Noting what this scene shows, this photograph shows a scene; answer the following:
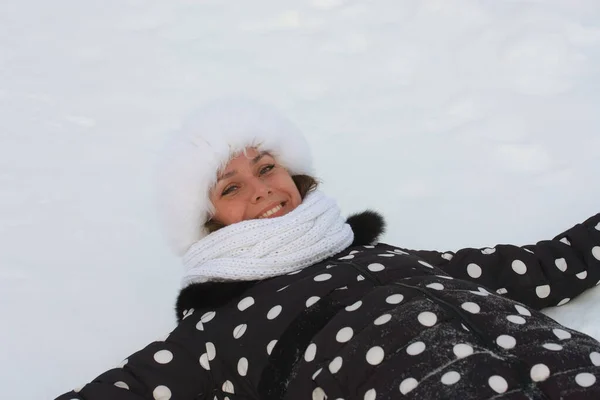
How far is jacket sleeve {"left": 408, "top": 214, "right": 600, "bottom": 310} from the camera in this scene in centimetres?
161

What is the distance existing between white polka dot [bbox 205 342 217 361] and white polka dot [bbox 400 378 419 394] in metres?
0.43

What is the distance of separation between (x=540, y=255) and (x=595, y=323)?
0.18m

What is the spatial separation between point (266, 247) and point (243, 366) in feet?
0.73

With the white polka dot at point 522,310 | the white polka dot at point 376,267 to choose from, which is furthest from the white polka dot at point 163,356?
the white polka dot at point 522,310

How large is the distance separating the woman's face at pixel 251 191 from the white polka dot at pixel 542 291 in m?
0.51

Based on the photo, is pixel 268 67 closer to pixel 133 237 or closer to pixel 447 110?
pixel 447 110

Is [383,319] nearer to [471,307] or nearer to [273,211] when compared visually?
[471,307]

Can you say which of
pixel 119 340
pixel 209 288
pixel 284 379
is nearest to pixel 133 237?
pixel 119 340

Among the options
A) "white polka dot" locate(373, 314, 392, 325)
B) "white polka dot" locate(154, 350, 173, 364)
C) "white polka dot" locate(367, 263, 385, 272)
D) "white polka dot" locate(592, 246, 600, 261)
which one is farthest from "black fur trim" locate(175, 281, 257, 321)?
"white polka dot" locate(592, 246, 600, 261)

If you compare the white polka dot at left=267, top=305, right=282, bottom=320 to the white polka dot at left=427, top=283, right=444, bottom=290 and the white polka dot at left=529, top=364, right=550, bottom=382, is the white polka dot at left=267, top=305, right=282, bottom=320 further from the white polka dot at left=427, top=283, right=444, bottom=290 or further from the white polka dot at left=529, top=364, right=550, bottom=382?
the white polka dot at left=529, top=364, right=550, bottom=382

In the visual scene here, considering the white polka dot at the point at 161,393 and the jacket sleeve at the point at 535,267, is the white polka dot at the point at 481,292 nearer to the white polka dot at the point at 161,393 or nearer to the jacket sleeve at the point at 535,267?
the jacket sleeve at the point at 535,267

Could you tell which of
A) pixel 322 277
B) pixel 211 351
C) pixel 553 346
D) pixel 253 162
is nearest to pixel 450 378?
pixel 553 346

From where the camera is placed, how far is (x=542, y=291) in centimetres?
161

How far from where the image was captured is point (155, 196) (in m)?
1.63
